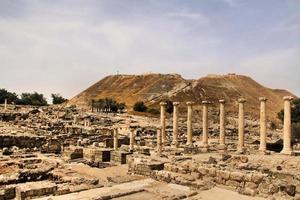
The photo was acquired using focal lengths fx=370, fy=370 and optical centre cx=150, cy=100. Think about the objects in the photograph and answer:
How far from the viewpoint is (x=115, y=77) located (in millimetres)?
136000

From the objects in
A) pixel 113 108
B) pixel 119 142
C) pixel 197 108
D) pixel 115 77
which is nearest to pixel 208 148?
pixel 119 142

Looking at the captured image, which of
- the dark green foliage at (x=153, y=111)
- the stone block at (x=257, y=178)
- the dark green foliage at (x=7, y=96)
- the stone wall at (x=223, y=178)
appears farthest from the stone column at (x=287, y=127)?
the dark green foliage at (x=7, y=96)

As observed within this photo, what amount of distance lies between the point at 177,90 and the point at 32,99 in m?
36.7

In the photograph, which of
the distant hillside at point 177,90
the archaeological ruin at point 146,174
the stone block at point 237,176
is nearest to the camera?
the archaeological ruin at point 146,174

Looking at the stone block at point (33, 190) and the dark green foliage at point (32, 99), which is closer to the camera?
the stone block at point (33, 190)

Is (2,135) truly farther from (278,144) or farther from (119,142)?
(278,144)

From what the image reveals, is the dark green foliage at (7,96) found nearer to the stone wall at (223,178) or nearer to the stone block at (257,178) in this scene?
the stone wall at (223,178)

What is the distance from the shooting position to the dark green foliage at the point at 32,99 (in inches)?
3225

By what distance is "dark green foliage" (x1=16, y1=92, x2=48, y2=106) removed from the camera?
81906 millimetres

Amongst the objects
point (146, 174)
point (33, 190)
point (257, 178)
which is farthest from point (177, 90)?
point (33, 190)

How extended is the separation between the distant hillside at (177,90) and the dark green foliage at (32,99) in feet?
47.5

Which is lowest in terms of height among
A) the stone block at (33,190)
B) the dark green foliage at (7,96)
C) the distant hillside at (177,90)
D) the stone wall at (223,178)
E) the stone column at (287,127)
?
the stone block at (33,190)

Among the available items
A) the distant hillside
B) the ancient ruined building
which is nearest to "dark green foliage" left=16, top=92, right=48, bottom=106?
the distant hillside

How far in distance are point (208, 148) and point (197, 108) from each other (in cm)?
5456
